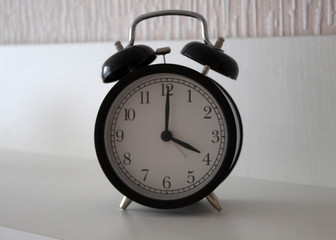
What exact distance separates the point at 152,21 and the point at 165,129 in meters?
0.42

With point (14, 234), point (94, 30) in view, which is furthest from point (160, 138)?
point (94, 30)

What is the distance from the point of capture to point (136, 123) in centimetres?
98

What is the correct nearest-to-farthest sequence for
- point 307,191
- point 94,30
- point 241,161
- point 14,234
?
1. point 14,234
2. point 307,191
3. point 241,161
4. point 94,30

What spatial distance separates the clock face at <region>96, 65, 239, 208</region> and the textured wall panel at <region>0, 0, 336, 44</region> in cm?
30

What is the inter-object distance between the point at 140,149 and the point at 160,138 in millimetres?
35

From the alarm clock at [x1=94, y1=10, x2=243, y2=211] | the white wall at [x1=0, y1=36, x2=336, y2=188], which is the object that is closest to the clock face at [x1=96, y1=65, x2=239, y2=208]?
the alarm clock at [x1=94, y1=10, x2=243, y2=211]

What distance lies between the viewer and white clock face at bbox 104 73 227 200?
0.96m

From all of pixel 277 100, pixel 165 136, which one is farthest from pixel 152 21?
pixel 165 136

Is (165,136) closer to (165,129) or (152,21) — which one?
(165,129)

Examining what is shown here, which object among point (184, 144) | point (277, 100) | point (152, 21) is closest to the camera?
point (184, 144)

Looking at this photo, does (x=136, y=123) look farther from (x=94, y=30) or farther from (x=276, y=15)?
(x=94, y=30)

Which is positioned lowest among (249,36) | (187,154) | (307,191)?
(307,191)

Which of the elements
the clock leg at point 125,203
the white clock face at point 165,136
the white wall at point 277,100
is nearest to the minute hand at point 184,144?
the white clock face at point 165,136

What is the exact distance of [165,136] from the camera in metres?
0.96
